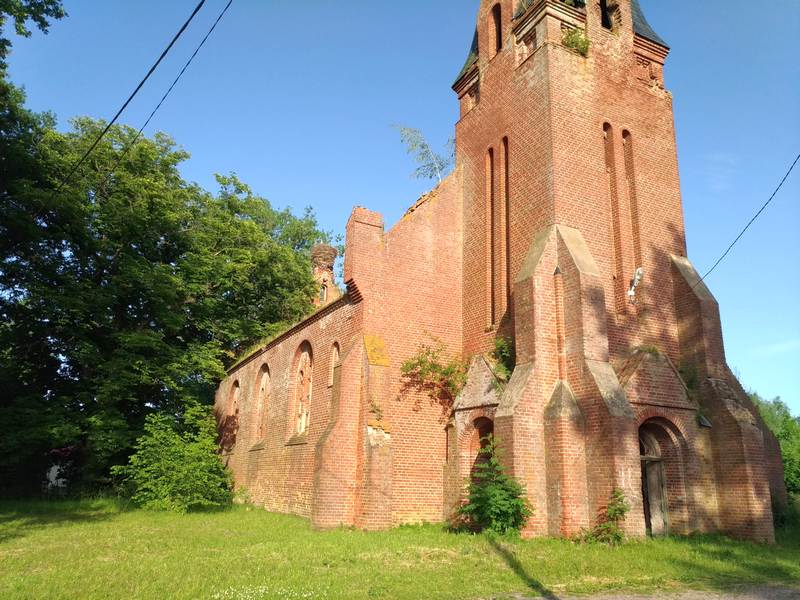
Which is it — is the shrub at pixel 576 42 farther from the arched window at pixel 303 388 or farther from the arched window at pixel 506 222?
the arched window at pixel 303 388

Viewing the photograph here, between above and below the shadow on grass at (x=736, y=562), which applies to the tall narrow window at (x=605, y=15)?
above

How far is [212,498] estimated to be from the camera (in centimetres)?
2016

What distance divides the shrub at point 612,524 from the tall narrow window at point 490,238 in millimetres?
5815

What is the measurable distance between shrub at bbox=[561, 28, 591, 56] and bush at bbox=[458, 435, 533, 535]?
10797 mm

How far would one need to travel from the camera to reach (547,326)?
1359 centimetres

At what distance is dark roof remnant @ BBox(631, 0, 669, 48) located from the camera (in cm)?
1831

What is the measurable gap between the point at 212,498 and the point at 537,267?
43.5 feet

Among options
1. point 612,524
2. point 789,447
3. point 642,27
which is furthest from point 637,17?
point 789,447

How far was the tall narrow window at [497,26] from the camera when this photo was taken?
752 inches

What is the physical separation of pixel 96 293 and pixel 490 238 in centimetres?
1409

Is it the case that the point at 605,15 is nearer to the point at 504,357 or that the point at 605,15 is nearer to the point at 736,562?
the point at 504,357

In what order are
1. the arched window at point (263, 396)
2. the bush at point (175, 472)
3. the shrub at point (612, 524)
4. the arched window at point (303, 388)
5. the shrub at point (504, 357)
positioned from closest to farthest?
the shrub at point (612, 524) < the shrub at point (504, 357) < the bush at point (175, 472) < the arched window at point (303, 388) < the arched window at point (263, 396)

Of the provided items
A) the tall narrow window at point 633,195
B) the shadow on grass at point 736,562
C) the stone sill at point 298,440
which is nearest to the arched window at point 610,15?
the tall narrow window at point 633,195

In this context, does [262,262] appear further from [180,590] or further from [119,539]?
[180,590]
